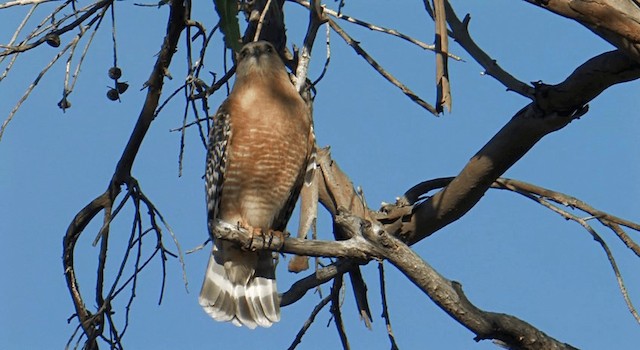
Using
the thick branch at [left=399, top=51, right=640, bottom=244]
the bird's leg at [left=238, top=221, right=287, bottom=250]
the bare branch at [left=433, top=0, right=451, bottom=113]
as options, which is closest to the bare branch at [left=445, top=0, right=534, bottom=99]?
the thick branch at [left=399, top=51, right=640, bottom=244]

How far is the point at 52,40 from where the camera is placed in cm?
362

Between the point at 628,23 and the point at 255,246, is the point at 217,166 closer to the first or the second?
the point at 255,246

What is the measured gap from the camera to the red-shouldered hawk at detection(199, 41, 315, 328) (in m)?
4.78

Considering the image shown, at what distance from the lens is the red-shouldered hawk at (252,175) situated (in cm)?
478

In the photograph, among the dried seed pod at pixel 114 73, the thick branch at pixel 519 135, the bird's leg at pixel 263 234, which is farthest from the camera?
the bird's leg at pixel 263 234

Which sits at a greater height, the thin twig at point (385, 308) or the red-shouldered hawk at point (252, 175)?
the red-shouldered hawk at point (252, 175)

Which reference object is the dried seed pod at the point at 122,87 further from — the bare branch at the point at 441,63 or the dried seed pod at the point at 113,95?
the bare branch at the point at 441,63

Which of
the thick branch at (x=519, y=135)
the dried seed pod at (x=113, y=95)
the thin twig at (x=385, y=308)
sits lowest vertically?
the thin twig at (x=385, y=308)

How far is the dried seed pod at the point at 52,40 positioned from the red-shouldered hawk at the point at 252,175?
50.4 inches

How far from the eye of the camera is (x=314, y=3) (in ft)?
11.2

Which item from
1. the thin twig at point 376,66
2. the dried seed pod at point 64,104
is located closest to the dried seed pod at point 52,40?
the dried seed pod at point 64,104

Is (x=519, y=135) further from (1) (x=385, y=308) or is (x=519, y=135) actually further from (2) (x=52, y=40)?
(2) (x=52, y=40)

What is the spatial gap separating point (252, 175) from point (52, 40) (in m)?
1.55

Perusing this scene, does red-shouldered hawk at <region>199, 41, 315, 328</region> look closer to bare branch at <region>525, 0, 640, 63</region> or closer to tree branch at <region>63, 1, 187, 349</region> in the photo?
tree branch at <region>63, 1, 187, 349</region>
